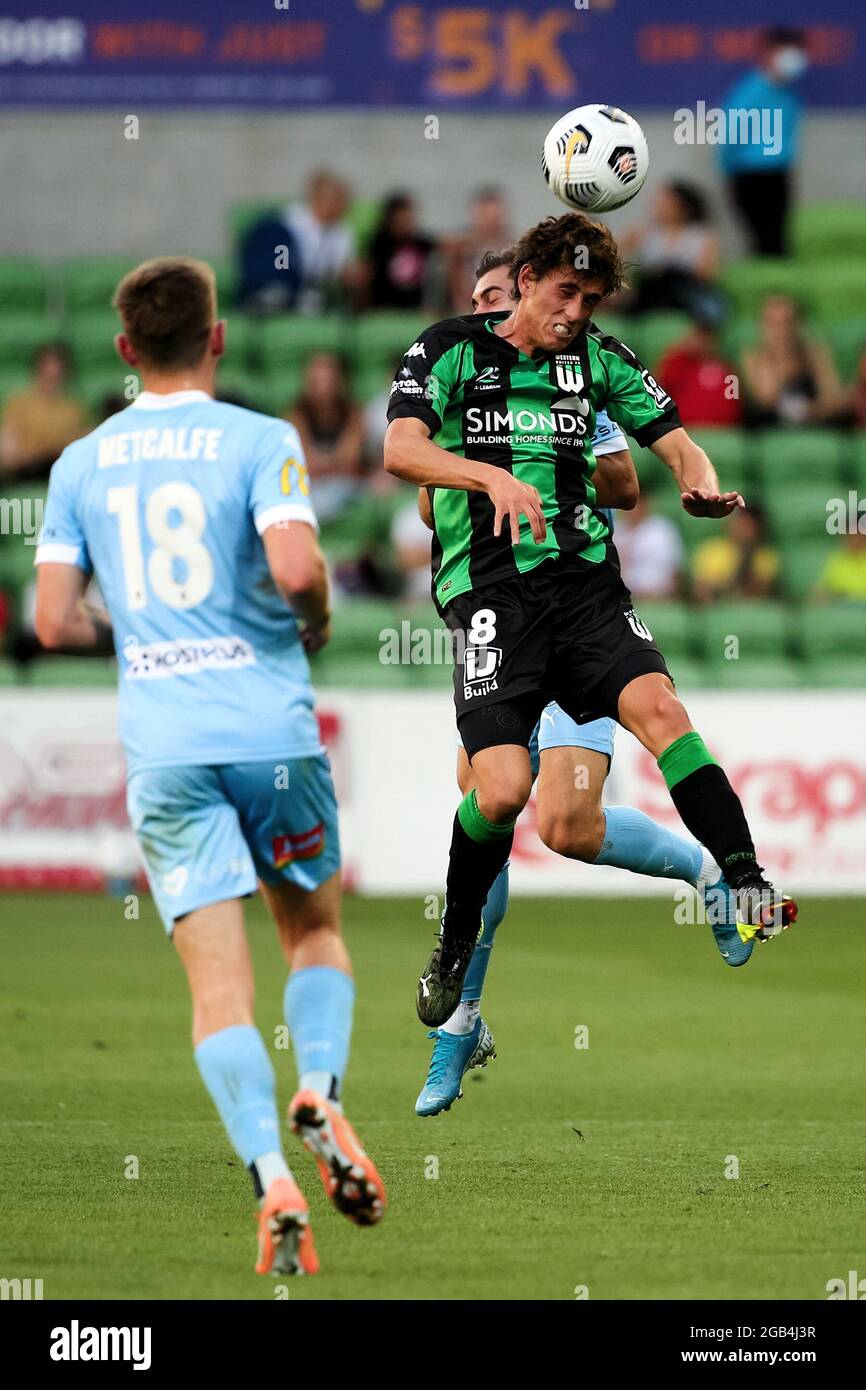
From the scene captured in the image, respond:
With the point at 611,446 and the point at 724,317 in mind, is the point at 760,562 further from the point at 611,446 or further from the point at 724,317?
the point at 611,446

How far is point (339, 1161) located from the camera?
4.43m

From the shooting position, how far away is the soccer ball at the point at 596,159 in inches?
258

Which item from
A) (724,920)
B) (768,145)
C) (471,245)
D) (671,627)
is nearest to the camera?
(724,920)

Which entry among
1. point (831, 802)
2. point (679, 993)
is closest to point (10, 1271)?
point (679, 993)

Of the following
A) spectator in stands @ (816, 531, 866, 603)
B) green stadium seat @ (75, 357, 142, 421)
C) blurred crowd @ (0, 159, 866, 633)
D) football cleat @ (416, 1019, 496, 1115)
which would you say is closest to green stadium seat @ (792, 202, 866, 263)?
blurred crowd @ (0, 159, 866, 633)

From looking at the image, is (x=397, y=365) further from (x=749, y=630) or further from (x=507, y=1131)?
(x=507, y=1131)

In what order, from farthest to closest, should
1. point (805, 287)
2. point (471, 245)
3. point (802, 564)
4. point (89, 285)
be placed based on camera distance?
point (805, 287), point (89, 285), point (471, 245), point (802, 564)

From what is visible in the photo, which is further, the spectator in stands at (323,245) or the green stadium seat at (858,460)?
the spectator in stands at (323,245)

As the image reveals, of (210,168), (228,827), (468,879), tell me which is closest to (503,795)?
(468,879)

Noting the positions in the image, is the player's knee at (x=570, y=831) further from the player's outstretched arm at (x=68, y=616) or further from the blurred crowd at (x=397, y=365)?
the blurred crowd at (x=397, y=365)

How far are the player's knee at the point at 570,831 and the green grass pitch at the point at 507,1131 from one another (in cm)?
86

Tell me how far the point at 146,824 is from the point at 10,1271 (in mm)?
1021

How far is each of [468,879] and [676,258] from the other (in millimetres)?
11240

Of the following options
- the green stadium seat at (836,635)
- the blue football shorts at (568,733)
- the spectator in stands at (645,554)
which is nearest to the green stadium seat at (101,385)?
the spectator in stands at (645,554)
